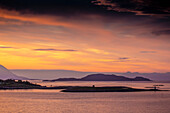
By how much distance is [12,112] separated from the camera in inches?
2346

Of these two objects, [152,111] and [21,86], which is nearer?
[152,111]

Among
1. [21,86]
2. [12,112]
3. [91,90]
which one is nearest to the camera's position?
[12,112]

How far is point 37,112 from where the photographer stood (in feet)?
196

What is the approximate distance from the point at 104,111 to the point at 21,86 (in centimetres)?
12688

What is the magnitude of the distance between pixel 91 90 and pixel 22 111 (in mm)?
81863

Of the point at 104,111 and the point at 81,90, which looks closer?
the point at 104,111

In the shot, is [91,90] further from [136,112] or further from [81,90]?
[136,112]

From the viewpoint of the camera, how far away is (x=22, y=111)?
6119cm

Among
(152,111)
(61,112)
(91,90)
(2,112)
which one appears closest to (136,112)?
(152,111)

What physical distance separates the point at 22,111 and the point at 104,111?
19570 millimetres

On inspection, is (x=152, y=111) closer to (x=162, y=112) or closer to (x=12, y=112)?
(x=162, y=112)

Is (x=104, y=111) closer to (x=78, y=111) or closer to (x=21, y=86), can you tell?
(x=78, y=111)

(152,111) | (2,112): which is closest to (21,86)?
(2,112)

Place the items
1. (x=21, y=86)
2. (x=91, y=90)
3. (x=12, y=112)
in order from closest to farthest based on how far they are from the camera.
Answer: (x=12, y=112)
(x=91, y=90)
(x=21, y=86)
